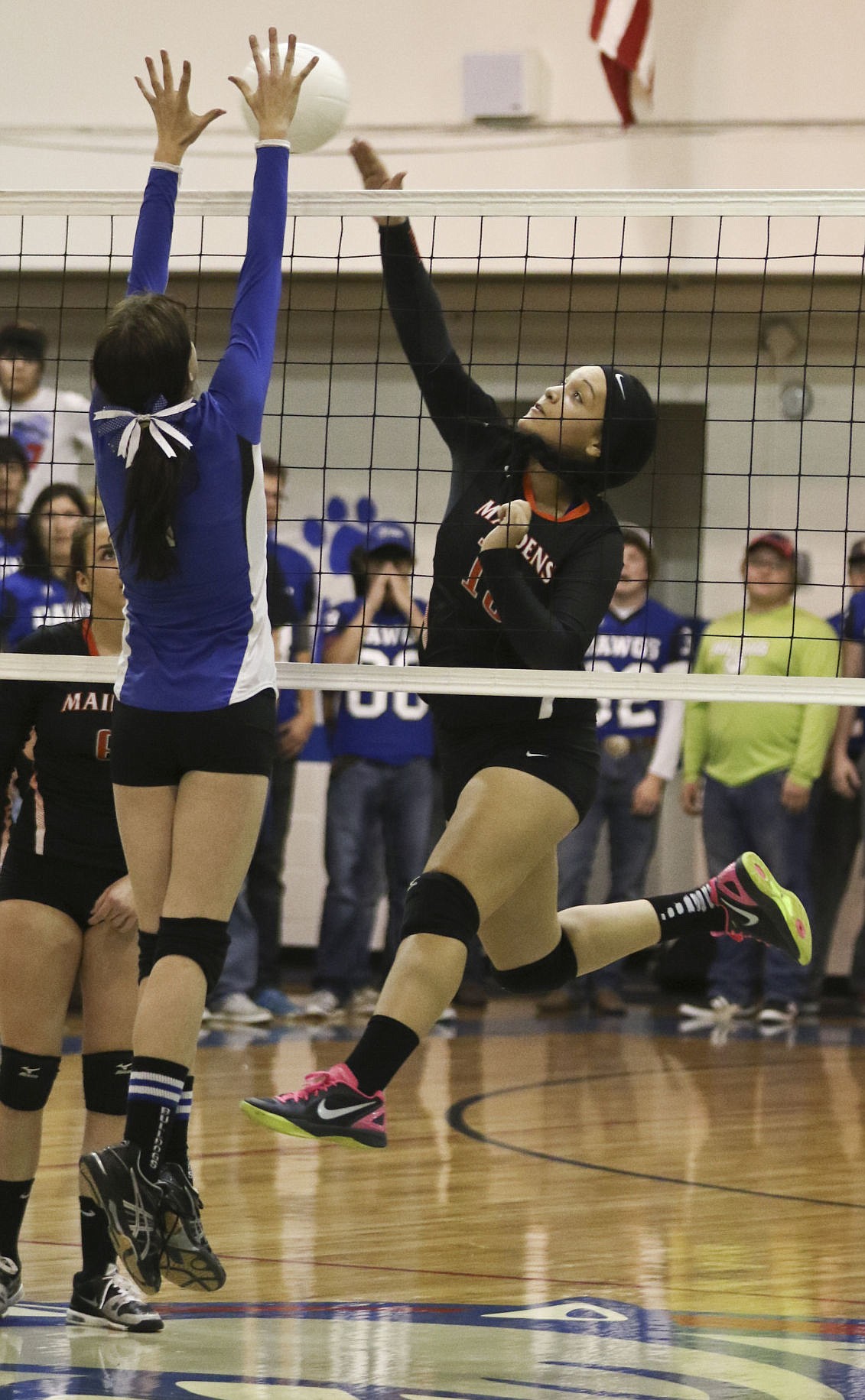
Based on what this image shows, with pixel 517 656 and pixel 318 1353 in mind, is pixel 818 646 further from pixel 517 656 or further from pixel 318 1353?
pixel 318 1353

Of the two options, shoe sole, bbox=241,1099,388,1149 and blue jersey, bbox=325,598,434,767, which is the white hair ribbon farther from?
blue jersey, bbox=325,598,434,767

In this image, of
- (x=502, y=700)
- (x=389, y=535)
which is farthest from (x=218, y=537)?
(x=389, y=535)

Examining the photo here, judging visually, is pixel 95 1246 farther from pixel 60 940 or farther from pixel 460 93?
pixel 460 93

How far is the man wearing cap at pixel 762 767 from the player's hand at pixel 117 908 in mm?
4850

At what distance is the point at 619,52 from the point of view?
9141 millimetres

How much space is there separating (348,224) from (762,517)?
276 centimetres

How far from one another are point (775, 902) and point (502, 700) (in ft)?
3.53

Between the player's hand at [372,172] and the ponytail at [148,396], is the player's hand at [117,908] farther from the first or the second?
the player's hand at [372,172]

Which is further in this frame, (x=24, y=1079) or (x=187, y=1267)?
(x=24, y=1079)

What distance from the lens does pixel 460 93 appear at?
9.77 m

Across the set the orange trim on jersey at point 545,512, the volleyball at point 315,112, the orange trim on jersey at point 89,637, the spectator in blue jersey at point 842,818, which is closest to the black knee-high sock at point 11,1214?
the orange trim on jersey at point 89,637

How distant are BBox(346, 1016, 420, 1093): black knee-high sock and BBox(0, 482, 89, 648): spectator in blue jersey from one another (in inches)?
55.3

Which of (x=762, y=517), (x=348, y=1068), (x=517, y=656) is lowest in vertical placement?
(x=348, y=1068)

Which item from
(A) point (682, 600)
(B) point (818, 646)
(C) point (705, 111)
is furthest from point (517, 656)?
(C) point (705, 111)
